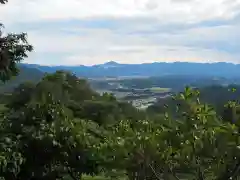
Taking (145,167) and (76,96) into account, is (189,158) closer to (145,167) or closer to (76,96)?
(145,167)

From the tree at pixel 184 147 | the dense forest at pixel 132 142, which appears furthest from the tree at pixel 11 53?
the tree at pixel 184 147

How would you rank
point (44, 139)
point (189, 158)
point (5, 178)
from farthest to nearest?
point (44, 139), point (5, 178), point (189, 158)

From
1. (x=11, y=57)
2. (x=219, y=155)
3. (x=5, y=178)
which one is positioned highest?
(x=11, y=57)

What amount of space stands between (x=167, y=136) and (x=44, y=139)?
5.56 meters

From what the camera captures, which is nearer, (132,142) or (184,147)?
(184,147)

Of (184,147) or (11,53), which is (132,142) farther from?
(11,53)

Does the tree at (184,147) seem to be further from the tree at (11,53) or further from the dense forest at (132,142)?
the tree at (11,53)

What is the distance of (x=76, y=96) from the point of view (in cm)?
4375

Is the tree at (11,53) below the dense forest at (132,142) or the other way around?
the other way around

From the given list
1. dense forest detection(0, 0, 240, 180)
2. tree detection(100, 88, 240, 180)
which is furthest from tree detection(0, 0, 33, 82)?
tree detection(100, 88, 240, 180)

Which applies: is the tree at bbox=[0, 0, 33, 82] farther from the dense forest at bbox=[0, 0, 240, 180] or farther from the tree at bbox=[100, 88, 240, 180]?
the tree at bbox=[100, 88, 240, 180]

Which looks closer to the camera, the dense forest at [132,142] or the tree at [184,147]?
the tree at [184,147]

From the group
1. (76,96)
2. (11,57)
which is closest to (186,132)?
(11,57)

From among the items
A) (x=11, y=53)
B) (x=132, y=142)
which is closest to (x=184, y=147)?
(x=132, y=142)
